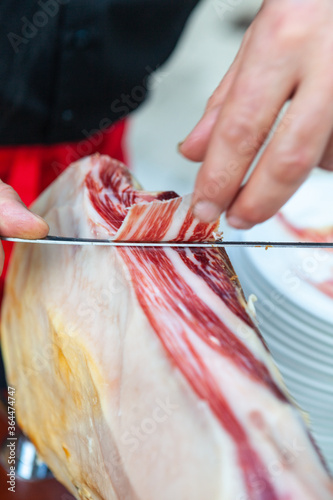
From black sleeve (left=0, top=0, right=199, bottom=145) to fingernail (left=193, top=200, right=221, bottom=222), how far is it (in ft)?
2.33

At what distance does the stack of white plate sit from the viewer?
0.75 meters

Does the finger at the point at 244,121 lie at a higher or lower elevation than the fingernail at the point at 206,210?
higher

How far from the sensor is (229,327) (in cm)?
59

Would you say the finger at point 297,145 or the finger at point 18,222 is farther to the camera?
the finger at point 18,222

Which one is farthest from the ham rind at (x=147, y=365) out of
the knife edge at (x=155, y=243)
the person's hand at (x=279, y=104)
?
the person's hand at (x=279, y=104)

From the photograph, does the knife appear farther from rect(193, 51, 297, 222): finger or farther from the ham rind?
rect(193, 51, 297, 222): finger

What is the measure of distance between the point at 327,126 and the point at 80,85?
2.73ft

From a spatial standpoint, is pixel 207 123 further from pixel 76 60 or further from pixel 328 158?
pixel 76 60

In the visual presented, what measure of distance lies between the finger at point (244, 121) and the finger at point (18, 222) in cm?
22

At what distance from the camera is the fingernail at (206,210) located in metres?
0.56

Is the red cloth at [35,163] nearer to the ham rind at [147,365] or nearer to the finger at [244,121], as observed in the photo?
the ham rind at [147,365]

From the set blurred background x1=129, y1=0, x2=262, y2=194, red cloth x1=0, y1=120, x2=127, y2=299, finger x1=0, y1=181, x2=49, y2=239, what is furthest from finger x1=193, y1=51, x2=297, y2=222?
blurred background x1=129, y1=0, x2=262, y2=194

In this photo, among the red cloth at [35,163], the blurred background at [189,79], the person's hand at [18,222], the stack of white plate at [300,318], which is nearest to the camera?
the person's hand at [18,222]

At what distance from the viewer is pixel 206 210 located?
570 mm
